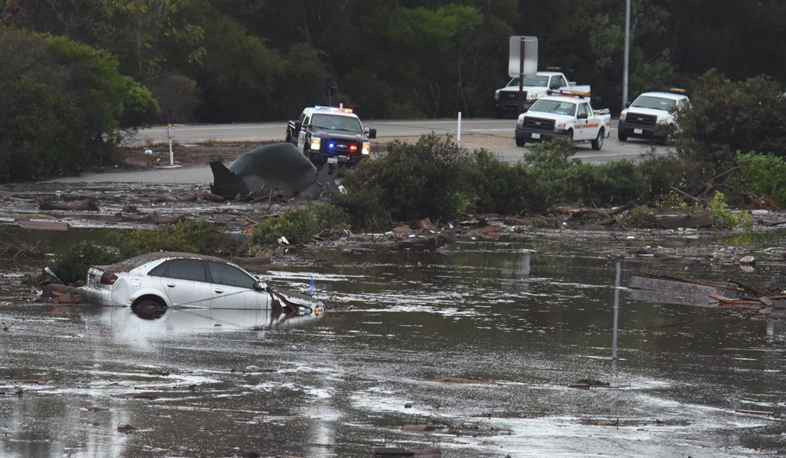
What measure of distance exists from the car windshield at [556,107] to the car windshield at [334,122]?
1145 centimetres

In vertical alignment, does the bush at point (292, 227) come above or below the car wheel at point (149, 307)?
above

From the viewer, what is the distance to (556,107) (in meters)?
49.2

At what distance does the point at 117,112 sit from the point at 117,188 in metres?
5.85

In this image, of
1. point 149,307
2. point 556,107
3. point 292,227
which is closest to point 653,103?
point 556,107

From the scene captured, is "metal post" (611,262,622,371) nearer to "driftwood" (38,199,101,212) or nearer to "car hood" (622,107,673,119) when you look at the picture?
"driftwood" (38,199,101,212)

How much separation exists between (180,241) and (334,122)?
1710 centimetres

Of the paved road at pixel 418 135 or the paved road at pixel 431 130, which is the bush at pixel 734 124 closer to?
the paved road at pixel 418 135

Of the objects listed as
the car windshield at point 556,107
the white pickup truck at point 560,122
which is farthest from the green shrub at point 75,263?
the car windshield at point 556,107

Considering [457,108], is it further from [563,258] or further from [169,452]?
[169,452]

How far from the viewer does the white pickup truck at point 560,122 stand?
47.9 metres

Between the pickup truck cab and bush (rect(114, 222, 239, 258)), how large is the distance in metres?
31.0

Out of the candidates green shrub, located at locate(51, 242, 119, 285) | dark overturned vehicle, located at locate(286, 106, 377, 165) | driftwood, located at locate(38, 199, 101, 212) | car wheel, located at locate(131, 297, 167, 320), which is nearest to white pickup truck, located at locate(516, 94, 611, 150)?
dark overturned vehicle, located at locate(286, 106, 377, 165)

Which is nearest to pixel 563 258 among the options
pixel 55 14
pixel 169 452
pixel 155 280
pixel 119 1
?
pixel 155 280

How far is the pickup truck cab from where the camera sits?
52594 mm
